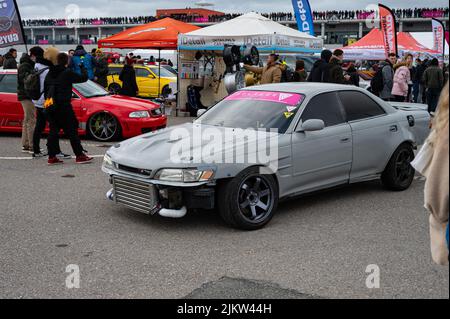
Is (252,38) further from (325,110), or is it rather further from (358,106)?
(325,110)

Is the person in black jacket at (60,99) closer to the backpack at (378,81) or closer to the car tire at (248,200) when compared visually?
the car tire at (248,200)

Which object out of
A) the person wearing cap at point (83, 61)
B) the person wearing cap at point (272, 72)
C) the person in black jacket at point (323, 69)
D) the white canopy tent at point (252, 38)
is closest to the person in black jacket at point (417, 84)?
the white canopy tent at point (252, 38)

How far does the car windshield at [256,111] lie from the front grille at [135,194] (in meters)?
1.30

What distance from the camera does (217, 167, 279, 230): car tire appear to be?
16.6 ft

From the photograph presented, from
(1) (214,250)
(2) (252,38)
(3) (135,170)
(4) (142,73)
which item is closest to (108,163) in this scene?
(3) (135,170)

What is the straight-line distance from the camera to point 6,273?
4.12 m

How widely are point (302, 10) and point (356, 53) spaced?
282 inches

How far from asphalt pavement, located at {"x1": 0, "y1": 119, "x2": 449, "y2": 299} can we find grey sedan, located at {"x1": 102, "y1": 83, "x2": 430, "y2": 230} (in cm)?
28

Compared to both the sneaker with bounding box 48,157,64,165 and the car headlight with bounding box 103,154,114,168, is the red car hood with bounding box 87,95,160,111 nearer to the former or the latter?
the sneaker with bounding box 48,157,64,165

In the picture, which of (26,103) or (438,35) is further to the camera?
(438,35)

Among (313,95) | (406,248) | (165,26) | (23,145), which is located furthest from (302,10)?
(406,248)

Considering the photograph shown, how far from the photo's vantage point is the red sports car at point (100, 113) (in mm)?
10531

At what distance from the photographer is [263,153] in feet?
17.4

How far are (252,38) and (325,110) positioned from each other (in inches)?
313
